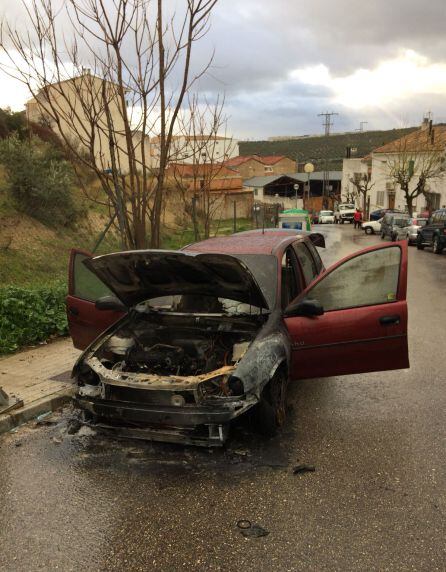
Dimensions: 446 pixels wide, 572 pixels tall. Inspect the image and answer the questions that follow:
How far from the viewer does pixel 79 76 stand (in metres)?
6.73

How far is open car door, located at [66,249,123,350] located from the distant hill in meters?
95.1

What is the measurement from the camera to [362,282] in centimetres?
461

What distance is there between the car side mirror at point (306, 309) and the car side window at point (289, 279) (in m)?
0.32

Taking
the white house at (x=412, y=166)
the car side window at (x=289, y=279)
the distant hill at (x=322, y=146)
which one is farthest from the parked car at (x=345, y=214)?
the car side window at (x=289, y=279)

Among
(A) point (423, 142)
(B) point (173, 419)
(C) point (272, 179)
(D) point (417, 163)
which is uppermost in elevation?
(A) point (423, 142)

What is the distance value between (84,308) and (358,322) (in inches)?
113

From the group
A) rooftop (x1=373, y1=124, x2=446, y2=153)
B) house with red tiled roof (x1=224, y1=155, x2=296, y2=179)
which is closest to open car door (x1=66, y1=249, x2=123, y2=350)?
rooftop (x1=373, y1=124, x2=446, y2=153)

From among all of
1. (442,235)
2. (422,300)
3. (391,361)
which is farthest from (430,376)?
(442,235)

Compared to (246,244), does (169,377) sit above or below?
below

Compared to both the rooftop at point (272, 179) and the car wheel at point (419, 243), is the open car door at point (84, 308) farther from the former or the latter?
the rooftop at point (272, 179)

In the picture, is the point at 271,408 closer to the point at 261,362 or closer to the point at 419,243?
the point at 261,362

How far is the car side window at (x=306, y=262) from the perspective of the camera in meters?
5.83

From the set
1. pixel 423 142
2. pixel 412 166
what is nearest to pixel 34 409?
pixel 412 166

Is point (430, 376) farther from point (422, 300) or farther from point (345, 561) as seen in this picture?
point (422, 300)
